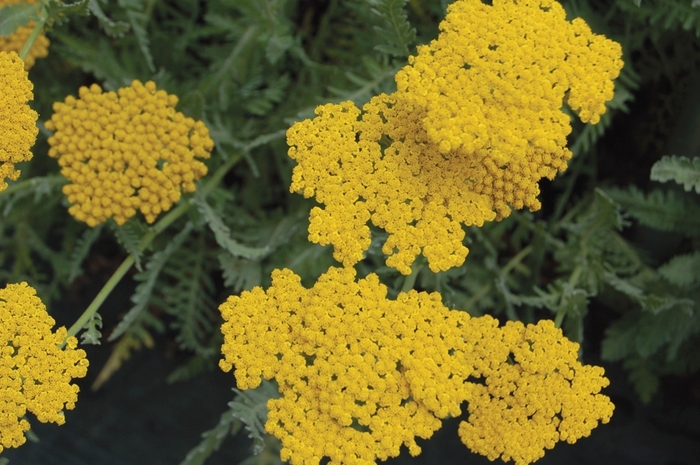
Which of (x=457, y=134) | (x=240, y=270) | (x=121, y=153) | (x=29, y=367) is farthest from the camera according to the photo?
(x=240, y=270)

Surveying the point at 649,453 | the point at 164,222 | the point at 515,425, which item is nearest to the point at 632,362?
the point at 649,453

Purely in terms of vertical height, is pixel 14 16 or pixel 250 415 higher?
pixel 14 16

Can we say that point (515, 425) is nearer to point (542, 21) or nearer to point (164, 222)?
point (542, 21)

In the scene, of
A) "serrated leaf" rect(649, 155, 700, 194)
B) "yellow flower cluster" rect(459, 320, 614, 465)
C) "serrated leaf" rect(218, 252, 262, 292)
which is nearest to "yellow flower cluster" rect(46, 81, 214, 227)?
"serrated leaf" rect(218, 252, 262, 292)

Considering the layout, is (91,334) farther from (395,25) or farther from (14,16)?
(395,25)

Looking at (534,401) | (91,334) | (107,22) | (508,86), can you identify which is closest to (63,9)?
(107,22)

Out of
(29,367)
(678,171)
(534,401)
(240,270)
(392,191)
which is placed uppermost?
(678,171)
